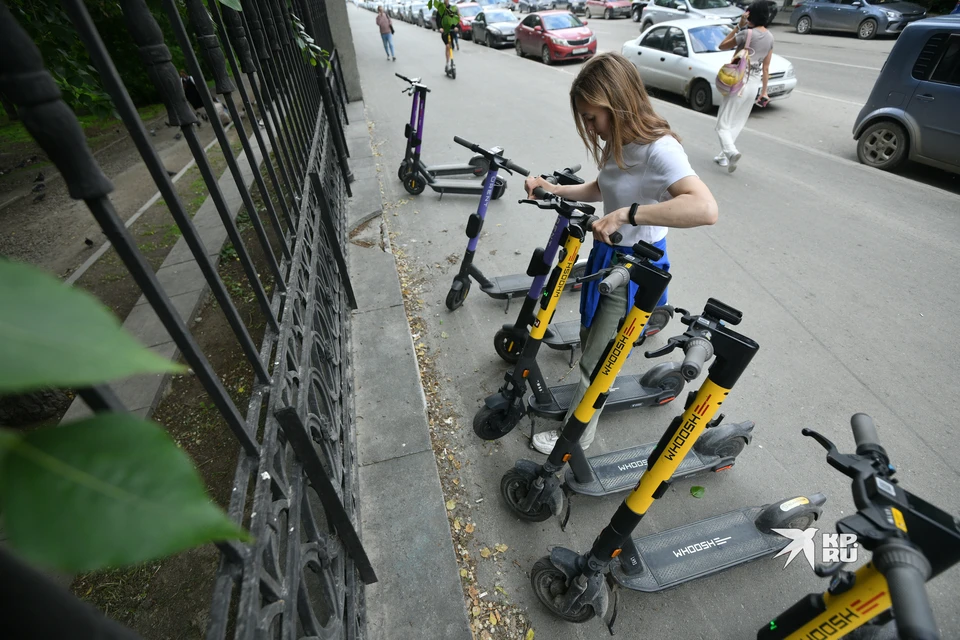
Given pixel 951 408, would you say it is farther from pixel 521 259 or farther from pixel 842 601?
pixel 521 259

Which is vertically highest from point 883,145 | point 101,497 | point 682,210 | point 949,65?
point 101,497

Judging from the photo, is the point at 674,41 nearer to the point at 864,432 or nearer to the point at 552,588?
the point at 864,432

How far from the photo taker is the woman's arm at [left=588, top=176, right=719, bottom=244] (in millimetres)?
2070

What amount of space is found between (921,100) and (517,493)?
24.1ft

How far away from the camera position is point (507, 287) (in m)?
4.50

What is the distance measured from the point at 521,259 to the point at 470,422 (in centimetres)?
244

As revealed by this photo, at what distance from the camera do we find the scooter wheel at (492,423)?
10.5 ft

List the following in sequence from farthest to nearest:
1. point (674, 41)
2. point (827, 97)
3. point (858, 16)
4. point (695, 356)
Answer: point (858, 16) < point (827, 97) < point (674, 41) < point (695, 356)

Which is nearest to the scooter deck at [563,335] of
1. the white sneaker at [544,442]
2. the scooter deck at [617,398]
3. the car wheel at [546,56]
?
the scooter deck at [617,398]

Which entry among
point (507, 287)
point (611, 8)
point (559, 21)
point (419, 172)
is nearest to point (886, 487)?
point (507, 287)

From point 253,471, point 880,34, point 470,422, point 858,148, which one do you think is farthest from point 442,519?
point 880,34

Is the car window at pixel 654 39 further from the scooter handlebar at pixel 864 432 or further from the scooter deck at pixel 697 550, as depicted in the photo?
the scooter handlebar at pixel 864 432

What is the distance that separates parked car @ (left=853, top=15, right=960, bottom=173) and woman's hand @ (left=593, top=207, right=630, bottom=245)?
649 centimetres

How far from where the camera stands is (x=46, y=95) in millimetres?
614
